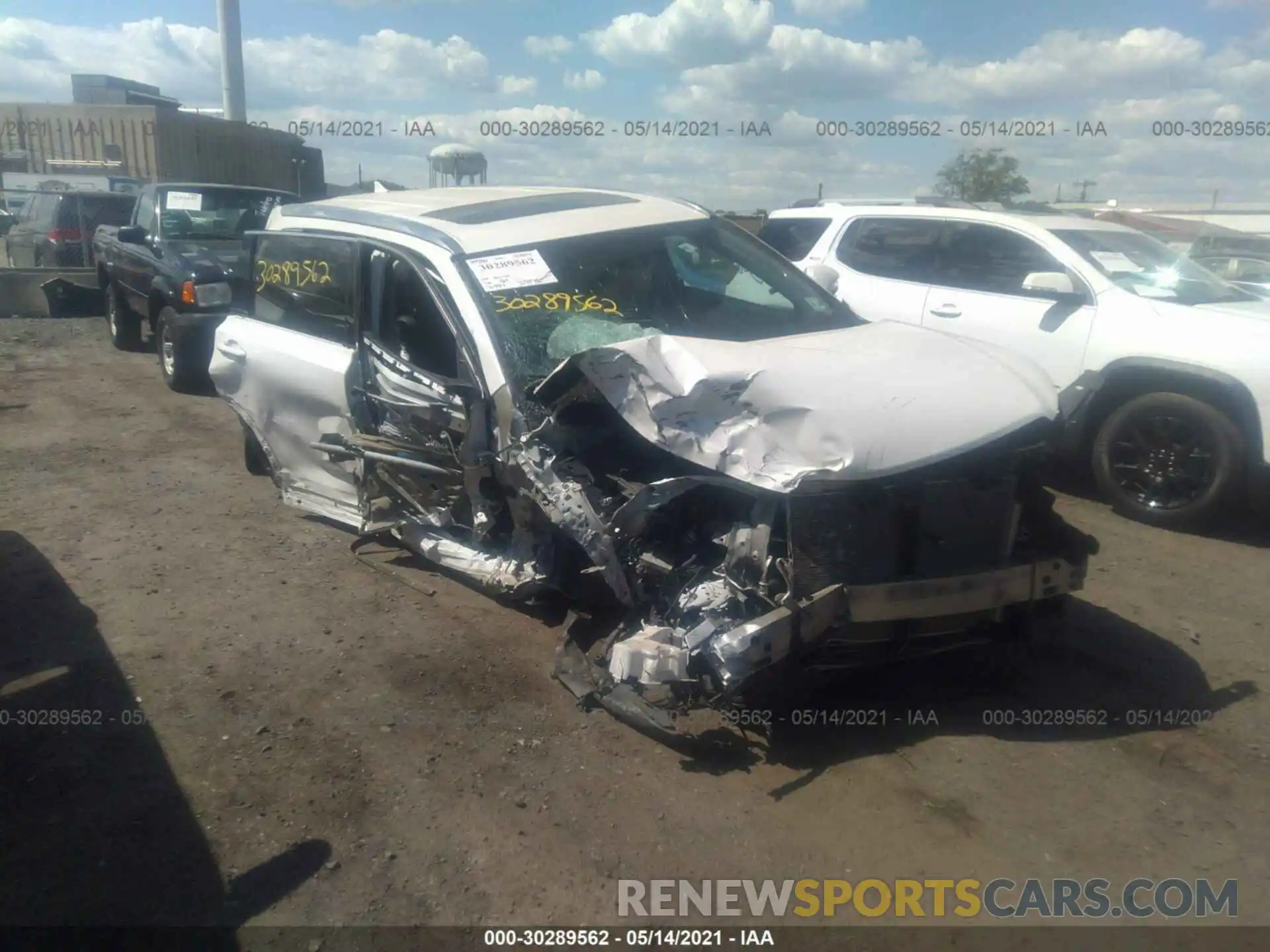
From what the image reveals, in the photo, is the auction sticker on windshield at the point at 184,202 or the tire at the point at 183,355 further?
the auction sticker on windshield at the point at 184,202

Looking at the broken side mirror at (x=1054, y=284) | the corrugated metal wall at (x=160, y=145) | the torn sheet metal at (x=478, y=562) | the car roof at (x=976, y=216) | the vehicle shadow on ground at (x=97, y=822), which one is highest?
the corrugated metal wall at (x=160, y=145)

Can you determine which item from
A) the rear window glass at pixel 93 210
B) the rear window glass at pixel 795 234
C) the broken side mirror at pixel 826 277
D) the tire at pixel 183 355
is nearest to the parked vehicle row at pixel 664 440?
the broken side mirror at pixel 826 277

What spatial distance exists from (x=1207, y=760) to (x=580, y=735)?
231 cm

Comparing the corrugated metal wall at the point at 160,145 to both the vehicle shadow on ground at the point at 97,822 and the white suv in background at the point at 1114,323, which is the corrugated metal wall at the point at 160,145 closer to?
the white suv in background at the point at 1114,323

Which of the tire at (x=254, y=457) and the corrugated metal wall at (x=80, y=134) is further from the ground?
the corrugated metal wall at (x=80, y=134)

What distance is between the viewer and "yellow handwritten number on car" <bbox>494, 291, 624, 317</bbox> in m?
4.16

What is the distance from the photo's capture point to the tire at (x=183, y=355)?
8.74 m

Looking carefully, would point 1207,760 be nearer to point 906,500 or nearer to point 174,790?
point 906,500

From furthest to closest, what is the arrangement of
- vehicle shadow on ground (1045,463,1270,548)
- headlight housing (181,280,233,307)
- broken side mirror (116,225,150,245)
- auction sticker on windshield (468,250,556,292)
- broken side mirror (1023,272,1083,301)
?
broken side mirror (116,225,150,245)
headlight housing (181,280,233,307)
broken side mirror (1023,272,1083,301)
vehicle shadow on ground (1045,463,1270,548)
auction sticker on windshield (468,250,556,292)

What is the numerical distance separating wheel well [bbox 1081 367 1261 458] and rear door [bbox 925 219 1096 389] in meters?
0.28

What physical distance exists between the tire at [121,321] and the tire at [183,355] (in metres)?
2.11

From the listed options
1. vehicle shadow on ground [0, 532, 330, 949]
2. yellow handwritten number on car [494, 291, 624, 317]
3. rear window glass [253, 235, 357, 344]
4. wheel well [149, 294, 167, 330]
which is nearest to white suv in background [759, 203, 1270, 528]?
yellow handwritten number on car [494, 291, 624, 317]

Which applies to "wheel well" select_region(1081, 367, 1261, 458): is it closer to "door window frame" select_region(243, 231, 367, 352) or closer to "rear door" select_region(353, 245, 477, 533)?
"rear door" select_region(353, 245, 477, 533)

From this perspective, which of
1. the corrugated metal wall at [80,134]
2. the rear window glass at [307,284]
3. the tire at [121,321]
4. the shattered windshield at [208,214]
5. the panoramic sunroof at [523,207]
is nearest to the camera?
the panoramic sunroof at [523,207]
